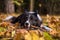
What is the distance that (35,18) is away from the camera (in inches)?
195

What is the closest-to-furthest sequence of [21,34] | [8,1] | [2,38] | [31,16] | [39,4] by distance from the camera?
[21,34]
[2,38]
[31,16]
[8,1]
[39,4]

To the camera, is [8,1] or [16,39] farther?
[8,1]

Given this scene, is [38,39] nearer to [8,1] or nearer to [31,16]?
[31,16]

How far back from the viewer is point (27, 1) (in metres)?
11.1

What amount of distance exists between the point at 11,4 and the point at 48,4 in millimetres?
1650

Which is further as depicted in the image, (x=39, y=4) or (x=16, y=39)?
(x=39, y=4)

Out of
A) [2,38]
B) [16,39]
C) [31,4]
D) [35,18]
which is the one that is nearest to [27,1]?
[31,4]

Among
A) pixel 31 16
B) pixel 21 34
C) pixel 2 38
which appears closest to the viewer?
pixel 21 34

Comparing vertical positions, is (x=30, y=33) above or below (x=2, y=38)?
above

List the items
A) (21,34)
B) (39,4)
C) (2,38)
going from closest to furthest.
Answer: (21,34) → (2,38) → (39,4)

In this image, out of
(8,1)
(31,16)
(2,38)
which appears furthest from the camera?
(8,1)

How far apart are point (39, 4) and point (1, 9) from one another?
1850mm

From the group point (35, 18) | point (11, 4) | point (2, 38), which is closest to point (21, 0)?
point (11, 4)

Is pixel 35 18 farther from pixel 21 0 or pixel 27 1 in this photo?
pixel 27 1
